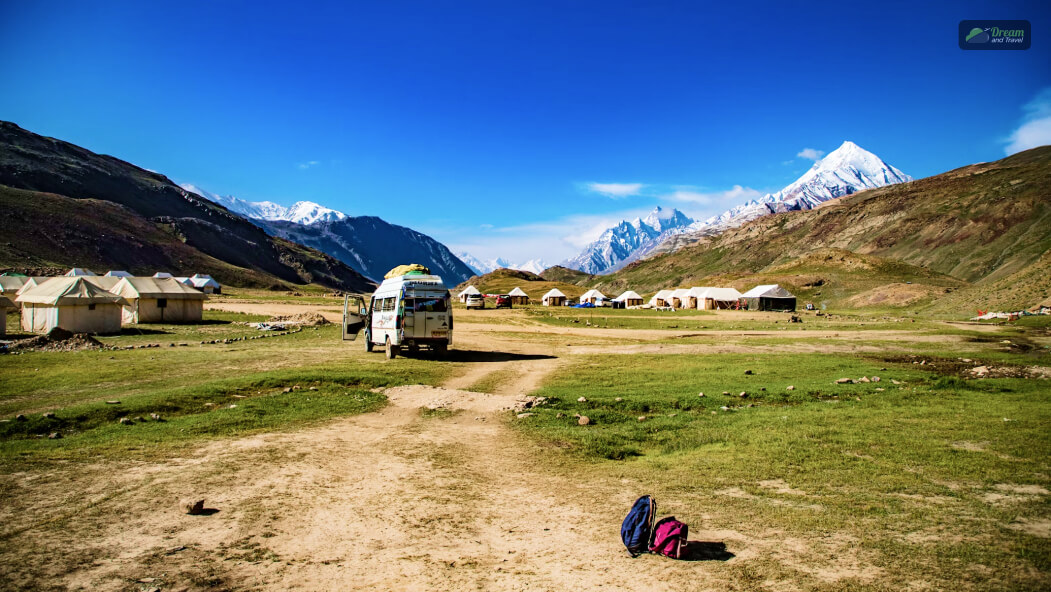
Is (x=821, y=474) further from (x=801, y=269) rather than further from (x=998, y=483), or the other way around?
(x=801, y=269)

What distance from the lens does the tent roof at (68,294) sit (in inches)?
1278

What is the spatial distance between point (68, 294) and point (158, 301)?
10.6 m

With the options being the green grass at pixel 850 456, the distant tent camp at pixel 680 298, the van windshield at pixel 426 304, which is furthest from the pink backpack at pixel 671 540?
the distant tent camp at pixel 680 298

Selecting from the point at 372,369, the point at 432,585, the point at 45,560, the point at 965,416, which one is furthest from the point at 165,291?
the point at 965,416

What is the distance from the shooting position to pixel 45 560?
18.3ft

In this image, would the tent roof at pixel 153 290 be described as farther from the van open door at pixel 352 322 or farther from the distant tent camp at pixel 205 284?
the distant tent camp at pixel 205 284

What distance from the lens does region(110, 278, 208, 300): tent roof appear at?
41.9 metres

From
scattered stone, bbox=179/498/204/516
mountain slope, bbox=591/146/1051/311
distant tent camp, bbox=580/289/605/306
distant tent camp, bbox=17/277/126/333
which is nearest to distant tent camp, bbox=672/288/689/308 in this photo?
distant tent camp, bbox=580/289/605/306

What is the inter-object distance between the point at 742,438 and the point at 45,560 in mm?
11228

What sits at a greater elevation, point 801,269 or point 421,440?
point 801,269

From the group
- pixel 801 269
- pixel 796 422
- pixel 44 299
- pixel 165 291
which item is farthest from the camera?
pixel 801 269

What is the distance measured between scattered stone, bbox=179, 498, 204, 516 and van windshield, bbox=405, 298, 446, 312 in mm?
17385

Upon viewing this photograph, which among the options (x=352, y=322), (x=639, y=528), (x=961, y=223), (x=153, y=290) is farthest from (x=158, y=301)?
(x=961, y=223)

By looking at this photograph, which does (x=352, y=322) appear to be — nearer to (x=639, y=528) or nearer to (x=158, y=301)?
(x=158, y=301)
